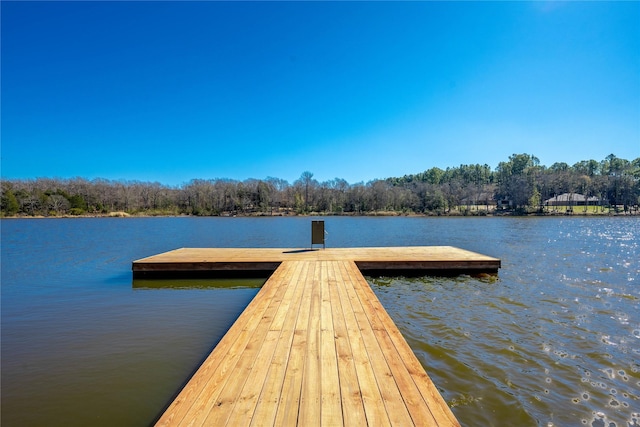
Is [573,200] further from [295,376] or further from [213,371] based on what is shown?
[213,371]

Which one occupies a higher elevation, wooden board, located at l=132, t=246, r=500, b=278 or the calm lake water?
wooden board, located at l=132, t=246, r=500, b=278

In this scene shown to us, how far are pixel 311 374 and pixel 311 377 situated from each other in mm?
51

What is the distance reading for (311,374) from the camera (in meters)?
2.59

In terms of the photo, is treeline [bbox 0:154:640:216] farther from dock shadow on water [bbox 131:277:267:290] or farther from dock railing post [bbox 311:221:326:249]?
dock shadow on water [bbox 131:277:267:290]

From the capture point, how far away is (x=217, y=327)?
18.2 ft

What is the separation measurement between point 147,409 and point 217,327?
2231 millimetres

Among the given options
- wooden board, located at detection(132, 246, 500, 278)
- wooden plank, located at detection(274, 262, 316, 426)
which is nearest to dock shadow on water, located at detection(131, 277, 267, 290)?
wooden board, located at detection(132, 246, 500, 278)

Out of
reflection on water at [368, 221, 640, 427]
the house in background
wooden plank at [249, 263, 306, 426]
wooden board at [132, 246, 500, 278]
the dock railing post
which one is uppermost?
the house in background

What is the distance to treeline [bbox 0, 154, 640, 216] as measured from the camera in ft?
219

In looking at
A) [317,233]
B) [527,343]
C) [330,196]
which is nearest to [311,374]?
[527,343]

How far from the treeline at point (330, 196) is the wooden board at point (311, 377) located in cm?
6842

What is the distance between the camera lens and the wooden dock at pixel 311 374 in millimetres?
2027

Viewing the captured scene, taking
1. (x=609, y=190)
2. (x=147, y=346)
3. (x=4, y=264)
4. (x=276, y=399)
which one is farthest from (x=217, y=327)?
(x=609, y=190)

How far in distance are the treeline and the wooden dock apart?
223ft
